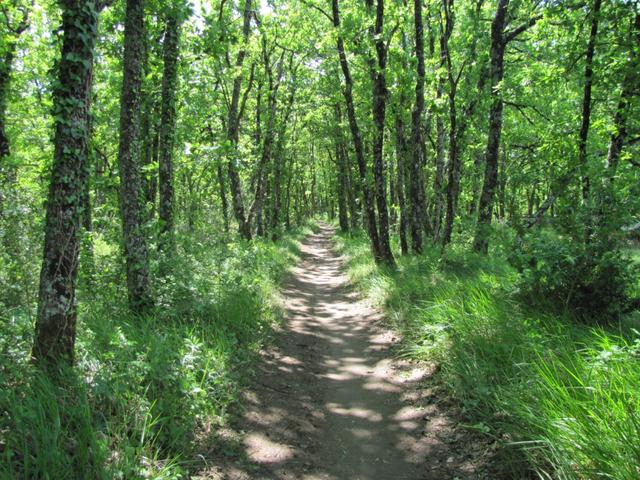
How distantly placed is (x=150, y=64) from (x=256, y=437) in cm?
843

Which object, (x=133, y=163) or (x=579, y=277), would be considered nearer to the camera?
(x=579, y=277)

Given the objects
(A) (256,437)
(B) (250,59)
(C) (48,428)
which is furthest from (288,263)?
(C) (48,428)

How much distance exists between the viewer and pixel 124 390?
3.48m

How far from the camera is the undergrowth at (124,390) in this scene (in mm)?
2846

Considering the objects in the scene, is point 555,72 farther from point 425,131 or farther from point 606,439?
point 425,131

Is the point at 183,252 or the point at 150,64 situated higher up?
the point at 150,64

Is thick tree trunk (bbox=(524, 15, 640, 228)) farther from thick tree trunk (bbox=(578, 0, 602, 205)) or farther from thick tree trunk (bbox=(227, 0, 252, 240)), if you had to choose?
thick tree trunk (bbox=(227, 0, 252, 240))

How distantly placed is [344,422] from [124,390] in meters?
2.43

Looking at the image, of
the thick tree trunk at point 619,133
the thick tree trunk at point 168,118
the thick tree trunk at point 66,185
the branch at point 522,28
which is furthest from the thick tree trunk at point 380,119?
the thick tree trunk at point 66,185

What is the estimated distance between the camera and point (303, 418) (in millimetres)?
4680

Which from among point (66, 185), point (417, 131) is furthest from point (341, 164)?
point (66, 185)

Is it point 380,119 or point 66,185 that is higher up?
point 380,119

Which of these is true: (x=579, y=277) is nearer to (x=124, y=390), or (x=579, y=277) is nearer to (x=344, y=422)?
(x=344, y=422)

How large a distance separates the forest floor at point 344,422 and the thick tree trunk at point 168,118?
3.37 metres
